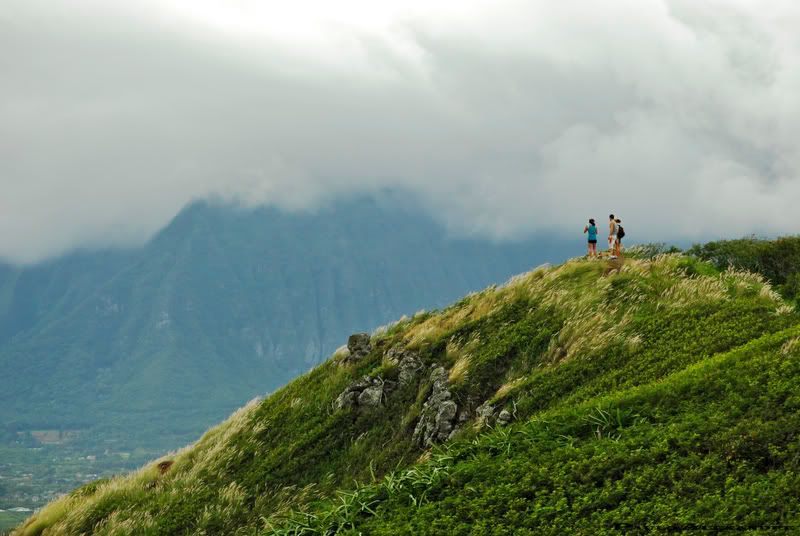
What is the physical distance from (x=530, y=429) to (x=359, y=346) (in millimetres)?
12584

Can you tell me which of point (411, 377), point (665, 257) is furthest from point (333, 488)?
point (665, 257)

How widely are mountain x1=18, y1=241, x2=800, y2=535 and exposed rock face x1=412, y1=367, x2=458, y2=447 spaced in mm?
53

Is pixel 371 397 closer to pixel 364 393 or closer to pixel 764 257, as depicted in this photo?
pixel 364 393

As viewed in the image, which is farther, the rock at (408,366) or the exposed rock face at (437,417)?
the rock at (408,366)

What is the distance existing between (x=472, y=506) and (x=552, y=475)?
145cm

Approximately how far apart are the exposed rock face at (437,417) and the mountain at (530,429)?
2.1 inches

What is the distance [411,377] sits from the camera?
891 inches

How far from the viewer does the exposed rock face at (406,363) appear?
892 inches

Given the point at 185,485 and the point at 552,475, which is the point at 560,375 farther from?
the point at 185,485

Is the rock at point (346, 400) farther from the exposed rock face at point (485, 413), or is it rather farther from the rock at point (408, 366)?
the exposed rock face at point (485, 413)

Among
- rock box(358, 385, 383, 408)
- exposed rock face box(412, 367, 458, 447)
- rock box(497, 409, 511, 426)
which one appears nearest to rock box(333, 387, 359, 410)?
rock box(358, 385, 383, 408)

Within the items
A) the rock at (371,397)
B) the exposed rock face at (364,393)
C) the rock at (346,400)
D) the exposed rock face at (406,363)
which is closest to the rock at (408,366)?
the exposed rock face at (406,363)

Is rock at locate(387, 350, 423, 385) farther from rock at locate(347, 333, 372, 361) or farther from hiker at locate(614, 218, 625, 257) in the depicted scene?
hiker at locate(614, 218, 625, 257)

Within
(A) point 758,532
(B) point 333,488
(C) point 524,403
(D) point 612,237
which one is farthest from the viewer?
(D) point 612,237
